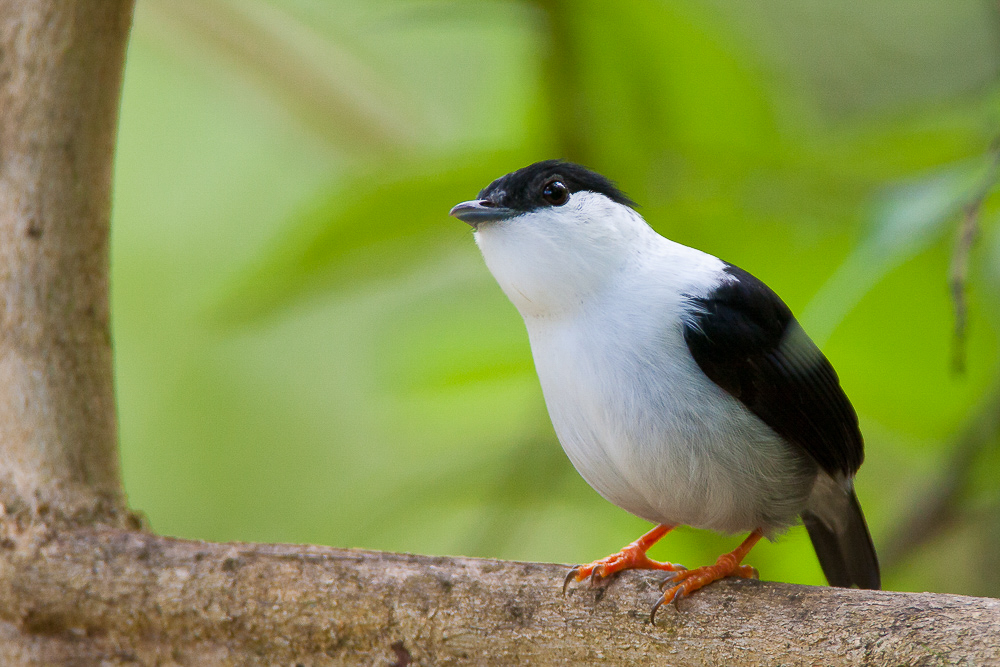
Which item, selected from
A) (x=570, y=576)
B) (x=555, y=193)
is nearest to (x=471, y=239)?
(x=555, y=193)

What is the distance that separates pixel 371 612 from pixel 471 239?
1.00 metres

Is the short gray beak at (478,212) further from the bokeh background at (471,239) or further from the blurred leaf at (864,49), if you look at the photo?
the blurred leaf at (864,49)

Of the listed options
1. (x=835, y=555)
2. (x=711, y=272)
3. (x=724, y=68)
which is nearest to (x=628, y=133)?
(x=724, y=68)

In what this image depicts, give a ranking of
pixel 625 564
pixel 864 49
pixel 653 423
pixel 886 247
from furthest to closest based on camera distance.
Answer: pixel 864 49
pixel 625 564
pixel 653 423
pixel 886 247

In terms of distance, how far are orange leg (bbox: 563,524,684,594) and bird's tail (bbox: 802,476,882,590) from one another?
32 centimetres

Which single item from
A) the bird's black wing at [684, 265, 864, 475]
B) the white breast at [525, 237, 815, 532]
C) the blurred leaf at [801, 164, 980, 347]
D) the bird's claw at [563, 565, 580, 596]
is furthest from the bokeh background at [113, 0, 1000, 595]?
the bird's claw at [563, 565, 580, 596]

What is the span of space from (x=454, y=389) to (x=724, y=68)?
1120 mm

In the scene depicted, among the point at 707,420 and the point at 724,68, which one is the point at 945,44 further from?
the point at 707,420

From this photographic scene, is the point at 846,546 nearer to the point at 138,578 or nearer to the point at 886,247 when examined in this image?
the point at 886,247

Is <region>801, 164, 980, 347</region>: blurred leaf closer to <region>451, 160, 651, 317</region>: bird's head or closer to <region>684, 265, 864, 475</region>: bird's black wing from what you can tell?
<region>684, 265, 864, 475</region>: bird's black wing

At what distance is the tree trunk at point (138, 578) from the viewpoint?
4.71 ft

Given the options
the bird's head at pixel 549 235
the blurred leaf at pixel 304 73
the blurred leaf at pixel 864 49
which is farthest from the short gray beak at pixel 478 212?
the blurred leaf at pixel 304 73

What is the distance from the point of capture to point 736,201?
1.95 metres

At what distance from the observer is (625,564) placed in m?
1.66
